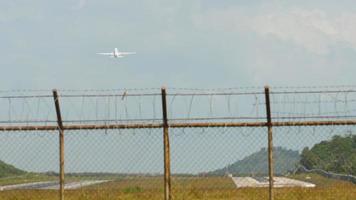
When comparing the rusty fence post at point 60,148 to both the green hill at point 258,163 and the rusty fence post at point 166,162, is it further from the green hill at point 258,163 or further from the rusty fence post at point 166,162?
the green hill at point 258,163

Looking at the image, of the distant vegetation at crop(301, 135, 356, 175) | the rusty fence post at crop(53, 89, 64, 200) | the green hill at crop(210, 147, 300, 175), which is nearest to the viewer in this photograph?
the rusty fence post at crop(53, 89, 64, 200)

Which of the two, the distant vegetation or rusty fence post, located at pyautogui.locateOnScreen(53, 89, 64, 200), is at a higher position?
rusty fence post, located at pyautogui.locateOnScreen(53, 89, 64, 200)

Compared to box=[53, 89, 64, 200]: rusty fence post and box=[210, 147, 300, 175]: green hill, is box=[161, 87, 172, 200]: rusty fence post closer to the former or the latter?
box=[210, 147, 300, 175]: green hill

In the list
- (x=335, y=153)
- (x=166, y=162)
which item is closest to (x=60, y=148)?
(x=166, y=162)

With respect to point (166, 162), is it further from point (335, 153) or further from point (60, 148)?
point (335, 153)

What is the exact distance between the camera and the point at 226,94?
1384cm

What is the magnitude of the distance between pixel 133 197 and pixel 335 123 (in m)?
5.24

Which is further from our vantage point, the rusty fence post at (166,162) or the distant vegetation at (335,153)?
the distant vegetation at (335,153)

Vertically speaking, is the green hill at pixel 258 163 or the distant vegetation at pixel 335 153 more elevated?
the green hill at pixel 258 163

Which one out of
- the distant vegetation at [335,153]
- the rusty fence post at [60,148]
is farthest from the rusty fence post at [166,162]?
the distant vegetation at [335,153]

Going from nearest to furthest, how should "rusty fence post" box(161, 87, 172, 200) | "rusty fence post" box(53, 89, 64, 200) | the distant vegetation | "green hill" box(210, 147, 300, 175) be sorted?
"rusty fence post" box(161, 87, 172, 200) → "rusty fence post" box(53, 89, 64, 200) → "green hill" box(210, 147, 300, 175) → the distant vegetation

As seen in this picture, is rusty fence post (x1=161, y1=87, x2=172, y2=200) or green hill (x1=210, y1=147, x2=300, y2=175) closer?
rusty fence post (x1=161, y1=87, x2=172, y2=200)

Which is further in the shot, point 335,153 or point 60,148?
point 335,153

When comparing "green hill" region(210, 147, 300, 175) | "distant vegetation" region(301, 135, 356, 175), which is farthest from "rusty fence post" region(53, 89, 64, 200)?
"distant vegetation" region(301, 135, 356, 175)
